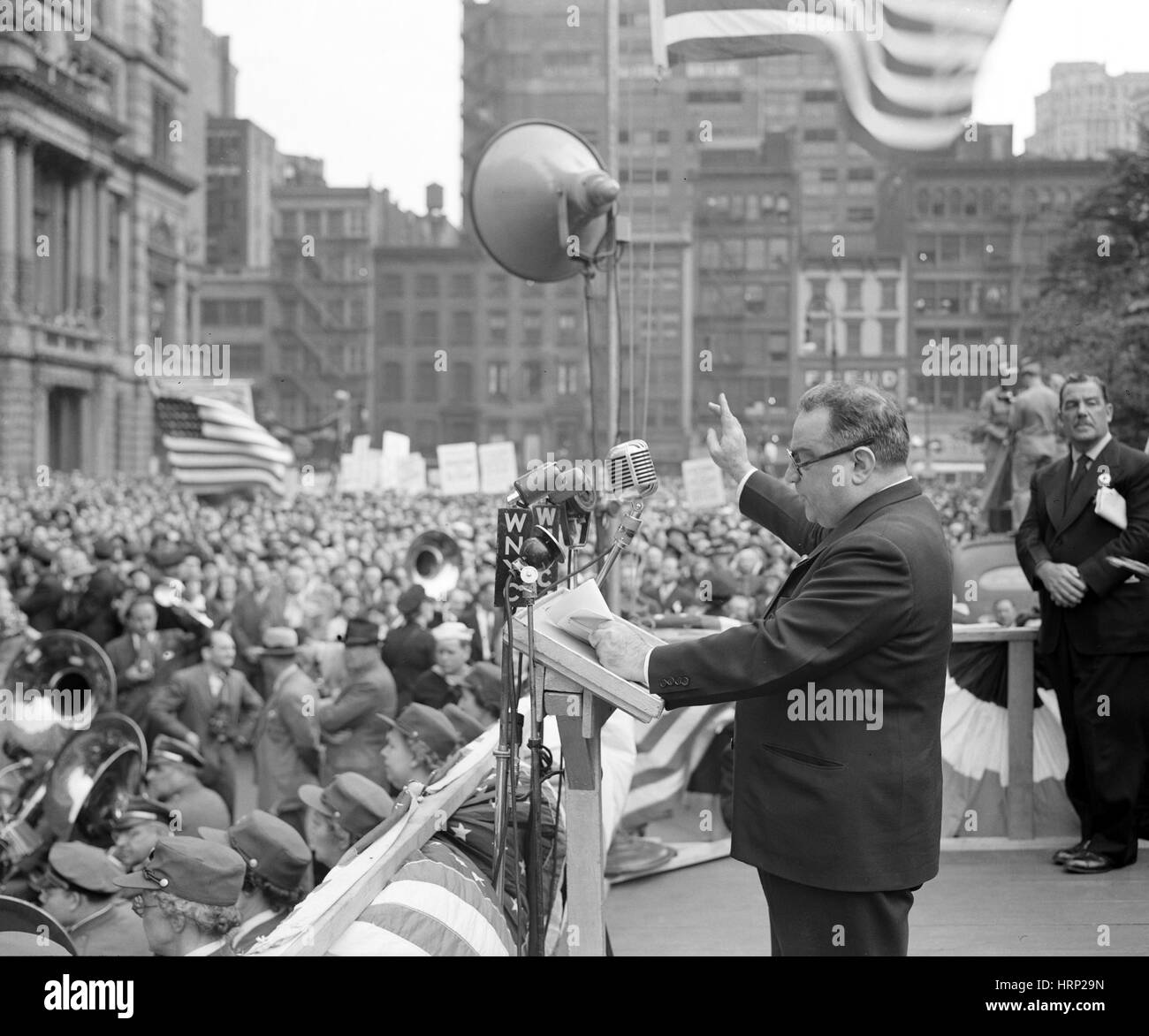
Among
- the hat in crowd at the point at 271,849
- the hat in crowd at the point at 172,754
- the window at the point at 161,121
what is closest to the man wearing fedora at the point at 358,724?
the hat in crowd at the point at 172,754

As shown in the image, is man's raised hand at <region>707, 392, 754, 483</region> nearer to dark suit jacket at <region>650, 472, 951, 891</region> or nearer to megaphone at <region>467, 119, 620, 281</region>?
dark suit jacket at <region>650, 472, 951, 891</region>

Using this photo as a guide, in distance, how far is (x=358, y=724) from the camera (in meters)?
7.46

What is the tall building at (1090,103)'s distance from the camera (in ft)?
47.6

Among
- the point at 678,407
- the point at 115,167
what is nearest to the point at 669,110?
the point at 678,407

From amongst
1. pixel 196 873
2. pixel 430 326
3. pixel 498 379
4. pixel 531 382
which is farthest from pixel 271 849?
pixel 430 326

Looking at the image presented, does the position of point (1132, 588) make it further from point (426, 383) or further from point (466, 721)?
point (426, 383)

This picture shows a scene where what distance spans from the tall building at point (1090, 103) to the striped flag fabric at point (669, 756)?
20.1ft

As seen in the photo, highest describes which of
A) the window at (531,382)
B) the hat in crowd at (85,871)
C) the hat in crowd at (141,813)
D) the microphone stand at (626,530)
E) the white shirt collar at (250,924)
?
the window at (531,382)

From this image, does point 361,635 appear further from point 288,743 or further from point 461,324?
point 461,324

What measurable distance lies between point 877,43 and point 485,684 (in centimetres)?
396

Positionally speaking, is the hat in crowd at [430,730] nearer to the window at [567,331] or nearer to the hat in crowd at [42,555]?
the hat in crowd at [42,555]

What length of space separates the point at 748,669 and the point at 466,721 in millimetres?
3706
